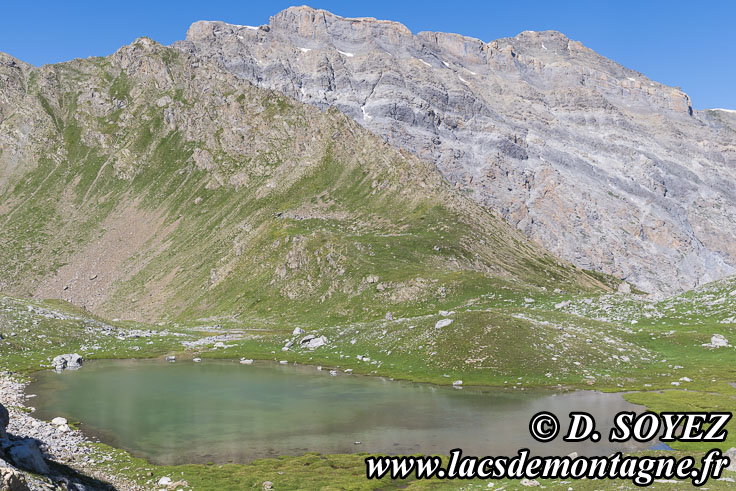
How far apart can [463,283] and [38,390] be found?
91.5 meters

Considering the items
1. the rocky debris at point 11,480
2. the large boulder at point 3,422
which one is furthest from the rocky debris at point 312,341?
the rocky debris at point 11,480

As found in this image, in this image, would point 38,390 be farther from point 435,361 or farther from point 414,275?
point 414,275

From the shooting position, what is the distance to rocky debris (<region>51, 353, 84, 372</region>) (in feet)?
263

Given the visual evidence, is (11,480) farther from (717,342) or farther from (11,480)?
(717,342)

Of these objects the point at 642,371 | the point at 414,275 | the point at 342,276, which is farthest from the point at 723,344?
the point at 342,276

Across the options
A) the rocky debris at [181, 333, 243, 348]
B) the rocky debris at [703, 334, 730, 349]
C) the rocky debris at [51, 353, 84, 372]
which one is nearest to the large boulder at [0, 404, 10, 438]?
the rocky debris at [51, 353, 84, 372]

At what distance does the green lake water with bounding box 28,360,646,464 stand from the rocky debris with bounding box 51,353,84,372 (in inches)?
154

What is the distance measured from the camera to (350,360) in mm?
86312

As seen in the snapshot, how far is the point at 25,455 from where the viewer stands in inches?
1116

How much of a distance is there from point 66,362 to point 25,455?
6153 cm

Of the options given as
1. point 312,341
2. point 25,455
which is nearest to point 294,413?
point 25,455

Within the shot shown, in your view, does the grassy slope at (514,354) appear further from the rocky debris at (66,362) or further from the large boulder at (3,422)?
the large boulder at (3,422)

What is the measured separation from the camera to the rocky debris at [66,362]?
263ft

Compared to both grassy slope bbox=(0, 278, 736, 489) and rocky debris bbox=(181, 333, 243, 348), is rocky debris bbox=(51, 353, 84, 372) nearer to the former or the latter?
grassy slope bbox=(0, 278, 736, 489)
